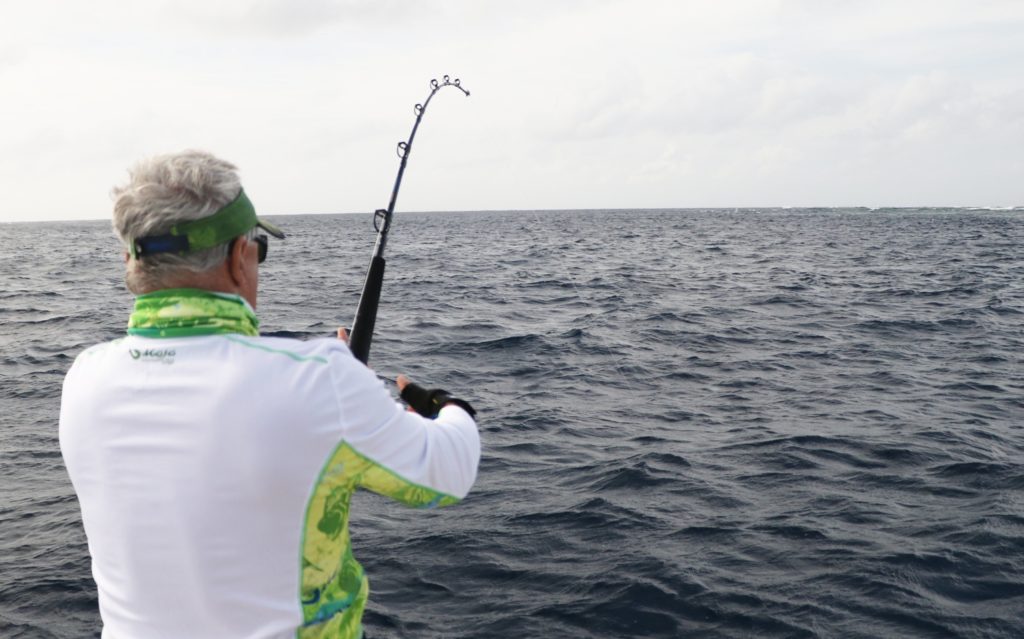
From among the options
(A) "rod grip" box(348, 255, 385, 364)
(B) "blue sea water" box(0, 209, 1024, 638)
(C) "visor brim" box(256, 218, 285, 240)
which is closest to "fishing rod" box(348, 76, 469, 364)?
(A) "rod grip" box(348, 255, 385, 364)

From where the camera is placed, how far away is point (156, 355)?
182cm

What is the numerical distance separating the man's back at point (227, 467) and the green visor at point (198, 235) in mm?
203

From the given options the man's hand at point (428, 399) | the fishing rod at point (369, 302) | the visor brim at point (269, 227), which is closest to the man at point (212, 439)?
the visor brim at point (269, 227)

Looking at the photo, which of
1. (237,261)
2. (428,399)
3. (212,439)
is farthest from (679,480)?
(212,439)

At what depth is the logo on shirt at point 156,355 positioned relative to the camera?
181cm

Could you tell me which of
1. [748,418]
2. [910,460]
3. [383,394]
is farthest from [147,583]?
[748,418]

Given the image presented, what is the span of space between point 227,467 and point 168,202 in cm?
59

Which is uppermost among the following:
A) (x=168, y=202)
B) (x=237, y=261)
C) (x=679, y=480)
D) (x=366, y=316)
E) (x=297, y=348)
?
(x=168, y=202)

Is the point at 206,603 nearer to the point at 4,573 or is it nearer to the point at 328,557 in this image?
the point at 328,557

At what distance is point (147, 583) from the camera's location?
1.88 m

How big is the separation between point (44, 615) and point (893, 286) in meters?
22.5

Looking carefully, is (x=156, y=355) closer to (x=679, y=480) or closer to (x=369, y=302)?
(x=369, y=302)

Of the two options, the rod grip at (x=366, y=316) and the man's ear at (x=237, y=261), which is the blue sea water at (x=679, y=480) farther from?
the man's ear at (x=237, y=261)

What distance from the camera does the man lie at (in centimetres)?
A: 174
